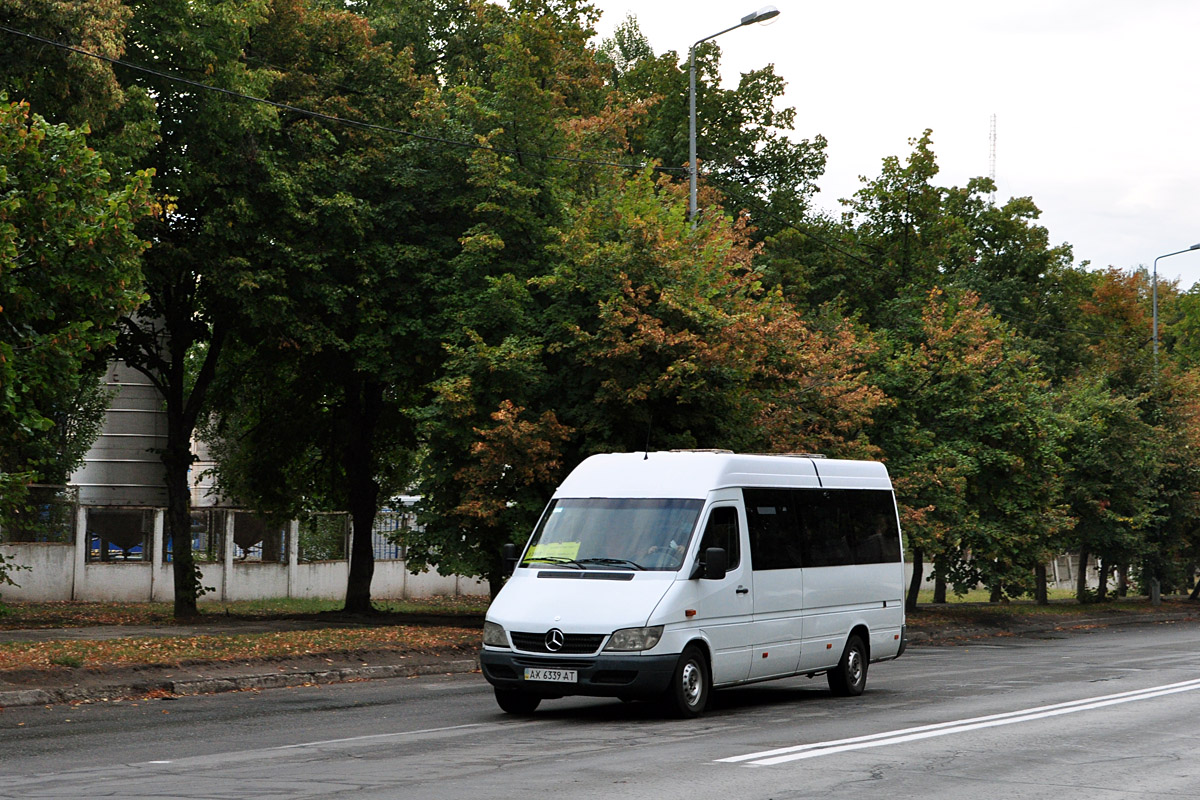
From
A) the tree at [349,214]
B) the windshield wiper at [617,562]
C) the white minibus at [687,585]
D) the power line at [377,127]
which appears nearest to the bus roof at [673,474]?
the white minibus at [687,585]

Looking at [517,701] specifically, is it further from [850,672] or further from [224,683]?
[224,683]

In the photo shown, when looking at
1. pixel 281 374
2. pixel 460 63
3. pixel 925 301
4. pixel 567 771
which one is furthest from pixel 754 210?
pixel 567 771

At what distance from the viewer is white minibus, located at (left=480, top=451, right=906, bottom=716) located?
1218 cm

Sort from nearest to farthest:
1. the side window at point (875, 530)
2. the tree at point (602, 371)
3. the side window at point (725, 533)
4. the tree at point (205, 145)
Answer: the side window at point (725, 533)
the side window at point (875, 530)
the tree at point (602, 371)
the tree at point (205, 145)

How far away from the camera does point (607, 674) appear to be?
39.5 feet

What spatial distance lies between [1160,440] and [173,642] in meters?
33.7

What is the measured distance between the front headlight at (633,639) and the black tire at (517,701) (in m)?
1.38

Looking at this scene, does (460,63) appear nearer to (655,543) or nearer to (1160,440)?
(655,543)

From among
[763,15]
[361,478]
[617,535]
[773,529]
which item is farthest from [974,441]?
[617,535]

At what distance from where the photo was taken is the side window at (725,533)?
13.3 metres

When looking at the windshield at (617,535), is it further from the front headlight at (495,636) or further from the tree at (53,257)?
the tree at (53,257)

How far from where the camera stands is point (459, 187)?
24.6 meters

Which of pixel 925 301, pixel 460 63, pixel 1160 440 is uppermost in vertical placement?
pixel 460 63

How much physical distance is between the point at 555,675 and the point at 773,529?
10.9 ft
